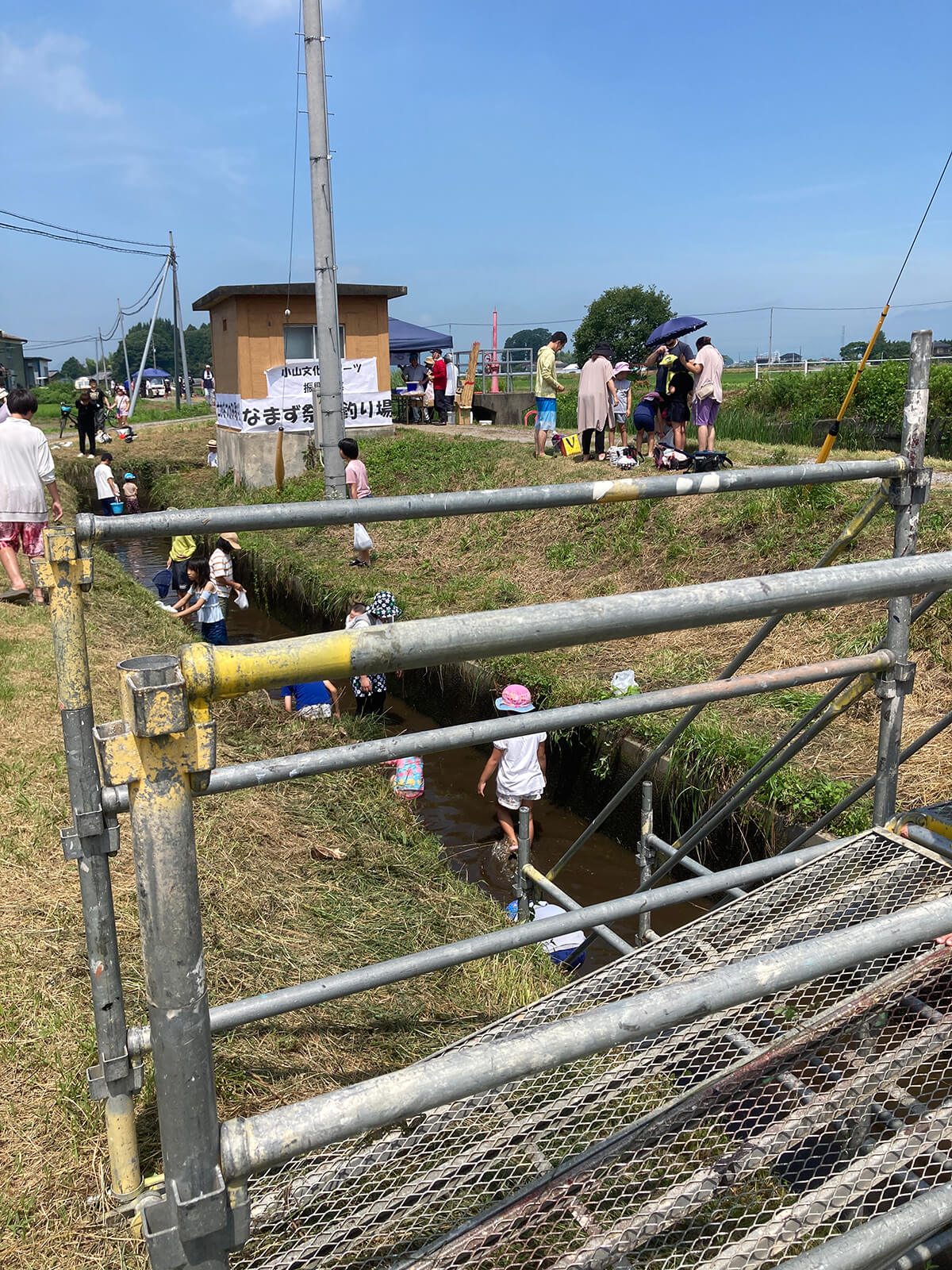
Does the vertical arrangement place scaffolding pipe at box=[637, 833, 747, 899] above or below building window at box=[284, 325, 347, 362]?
below

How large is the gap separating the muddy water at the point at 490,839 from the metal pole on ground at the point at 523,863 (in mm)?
1030

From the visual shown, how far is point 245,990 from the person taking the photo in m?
3.46

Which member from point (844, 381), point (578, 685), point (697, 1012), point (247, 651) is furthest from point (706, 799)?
point (844, 381)

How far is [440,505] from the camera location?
2385mm

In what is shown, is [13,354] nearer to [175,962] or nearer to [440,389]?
[440,389]

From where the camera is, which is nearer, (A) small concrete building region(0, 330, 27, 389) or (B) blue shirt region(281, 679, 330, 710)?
(B) blue shirt region(281, 679, 330, 710)

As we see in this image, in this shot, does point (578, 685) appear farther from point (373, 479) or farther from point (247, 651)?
point (373, 479)

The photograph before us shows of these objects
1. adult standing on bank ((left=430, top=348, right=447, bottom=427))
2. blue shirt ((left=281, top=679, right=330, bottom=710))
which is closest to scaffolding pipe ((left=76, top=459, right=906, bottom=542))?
blue shirt ((left=281, top=679, right=330, bottom=710))

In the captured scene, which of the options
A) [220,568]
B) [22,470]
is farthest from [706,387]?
[22,470]

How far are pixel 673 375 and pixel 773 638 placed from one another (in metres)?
5.26

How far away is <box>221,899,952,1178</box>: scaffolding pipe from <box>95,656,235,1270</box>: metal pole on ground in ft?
0.14

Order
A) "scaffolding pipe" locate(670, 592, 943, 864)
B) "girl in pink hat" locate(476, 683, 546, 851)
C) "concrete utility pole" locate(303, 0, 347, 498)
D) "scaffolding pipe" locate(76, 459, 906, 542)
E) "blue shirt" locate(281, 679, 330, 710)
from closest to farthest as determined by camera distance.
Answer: "scaffolding pipe" locate(76, 459, 906, 542) → "scaffolding pipe" locate(670, 592, 943, 864) → "girl in pink hat" locate(476, 683, 546, 851) → "blue shirt" locate(281, 679, 330, 710) → "concrete utility pole" locate(303, 0, 347, 498)

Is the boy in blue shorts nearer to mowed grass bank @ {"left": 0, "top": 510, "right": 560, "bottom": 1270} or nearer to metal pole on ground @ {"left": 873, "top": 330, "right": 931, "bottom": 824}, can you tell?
mowed grass bank @ {"left": 0, "top": 510, "right": 560, "bottom": 1270}

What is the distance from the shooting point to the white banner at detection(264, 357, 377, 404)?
56.0 ft
